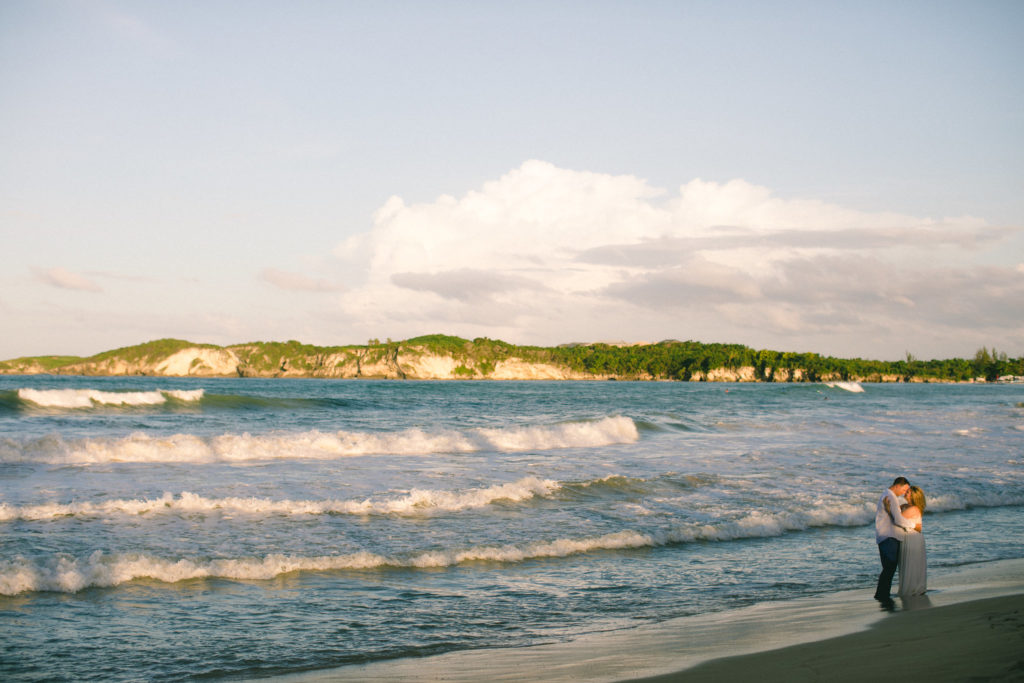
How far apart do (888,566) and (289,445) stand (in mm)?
17114

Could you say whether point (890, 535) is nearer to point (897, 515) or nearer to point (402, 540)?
point (897, 515)

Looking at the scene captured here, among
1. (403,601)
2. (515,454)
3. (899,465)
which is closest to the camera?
(403,601)

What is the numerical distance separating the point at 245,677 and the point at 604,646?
10.00ft

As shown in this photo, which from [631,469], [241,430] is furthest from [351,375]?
[631,469]

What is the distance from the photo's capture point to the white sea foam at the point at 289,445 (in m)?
18.2

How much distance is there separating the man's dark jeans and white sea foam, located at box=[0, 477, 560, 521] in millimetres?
7068

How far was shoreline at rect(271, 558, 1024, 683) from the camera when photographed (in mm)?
5457

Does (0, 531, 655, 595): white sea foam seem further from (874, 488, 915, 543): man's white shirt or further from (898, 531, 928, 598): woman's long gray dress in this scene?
(898, 531, 928, 598): woman's long gray dress

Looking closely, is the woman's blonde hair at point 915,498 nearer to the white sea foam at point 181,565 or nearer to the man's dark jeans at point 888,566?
the man's dark jeans at point 888,566

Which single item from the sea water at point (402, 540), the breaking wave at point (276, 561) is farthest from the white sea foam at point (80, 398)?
the breaking wave at point (276, 561)

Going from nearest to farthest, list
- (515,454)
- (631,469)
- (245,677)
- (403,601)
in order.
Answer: (245,677), (403,601), (631,469), (515,454)

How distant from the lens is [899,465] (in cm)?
2009

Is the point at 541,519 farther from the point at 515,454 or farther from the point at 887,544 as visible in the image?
the point at 515,454

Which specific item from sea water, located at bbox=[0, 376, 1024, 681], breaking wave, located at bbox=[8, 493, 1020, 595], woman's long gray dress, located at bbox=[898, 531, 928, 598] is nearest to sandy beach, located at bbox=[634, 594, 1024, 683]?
woman's long gray dress, located at bbox=[898, 531, 928, 598]
